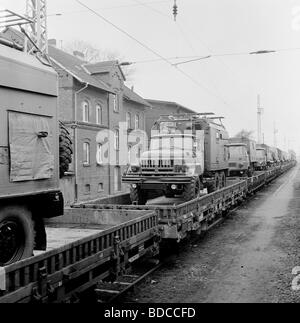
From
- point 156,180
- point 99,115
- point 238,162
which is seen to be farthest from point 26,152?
point 99,115

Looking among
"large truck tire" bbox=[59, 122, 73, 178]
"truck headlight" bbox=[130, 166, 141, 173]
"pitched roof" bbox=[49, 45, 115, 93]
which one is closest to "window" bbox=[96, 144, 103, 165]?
"pitched roof" bbox=[49, 45, 115, 93]

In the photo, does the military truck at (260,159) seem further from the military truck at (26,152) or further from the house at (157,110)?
the military truck at (26,152)

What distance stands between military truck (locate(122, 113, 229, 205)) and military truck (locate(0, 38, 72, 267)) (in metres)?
5.80

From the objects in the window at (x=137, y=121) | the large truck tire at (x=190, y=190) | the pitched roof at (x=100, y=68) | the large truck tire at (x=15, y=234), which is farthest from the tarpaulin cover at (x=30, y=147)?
the window at (x=137, y=121)

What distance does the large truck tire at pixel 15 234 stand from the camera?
473 centimetres

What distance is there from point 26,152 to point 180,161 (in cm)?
699

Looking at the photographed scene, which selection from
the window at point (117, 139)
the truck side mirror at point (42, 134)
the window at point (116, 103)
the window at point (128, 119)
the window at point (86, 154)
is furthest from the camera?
the window at point (128, 119)

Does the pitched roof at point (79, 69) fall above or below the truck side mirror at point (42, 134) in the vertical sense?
above

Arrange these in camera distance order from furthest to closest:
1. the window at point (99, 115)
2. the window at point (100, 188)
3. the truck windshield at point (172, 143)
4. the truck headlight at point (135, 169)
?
the window at point (99, 115)
the window at point (100, 188)
the truck windshield at point (172, 143)
the truck headlight at point (135, 169)

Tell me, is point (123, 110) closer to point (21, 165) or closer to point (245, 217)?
point (245, 217)

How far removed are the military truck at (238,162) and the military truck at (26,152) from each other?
72.6ft

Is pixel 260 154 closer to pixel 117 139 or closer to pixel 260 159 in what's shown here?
pixel 260 159
